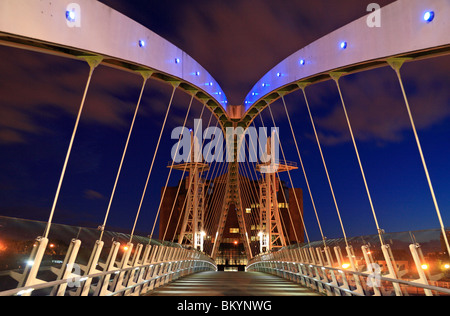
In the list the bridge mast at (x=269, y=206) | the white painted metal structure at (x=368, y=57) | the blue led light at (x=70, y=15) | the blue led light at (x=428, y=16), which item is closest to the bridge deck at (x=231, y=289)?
the white painted metal structure at (x=368, y=57)

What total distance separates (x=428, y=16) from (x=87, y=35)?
654cm

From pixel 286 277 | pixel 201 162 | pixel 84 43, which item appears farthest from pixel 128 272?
pixel 201 162

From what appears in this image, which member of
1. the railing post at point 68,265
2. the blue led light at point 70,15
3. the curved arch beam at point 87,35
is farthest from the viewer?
the blue led light at point 70,15

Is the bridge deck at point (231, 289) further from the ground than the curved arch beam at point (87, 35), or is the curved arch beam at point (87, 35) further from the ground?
the curved arch beam at point (87, 35)

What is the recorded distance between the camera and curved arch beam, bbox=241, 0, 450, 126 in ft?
24.5

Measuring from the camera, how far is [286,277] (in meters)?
15.6

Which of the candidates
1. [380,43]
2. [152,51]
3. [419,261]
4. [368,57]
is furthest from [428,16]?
[152,51]

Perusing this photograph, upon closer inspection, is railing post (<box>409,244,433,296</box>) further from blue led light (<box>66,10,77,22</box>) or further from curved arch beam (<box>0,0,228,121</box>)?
blue led light (<box>66,10,77,22</box>)

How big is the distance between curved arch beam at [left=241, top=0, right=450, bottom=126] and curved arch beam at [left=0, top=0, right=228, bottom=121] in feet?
14.1

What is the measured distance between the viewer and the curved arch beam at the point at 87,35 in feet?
22.5

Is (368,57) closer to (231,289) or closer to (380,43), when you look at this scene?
(380,43)

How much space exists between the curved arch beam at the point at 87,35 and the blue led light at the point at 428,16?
637cm

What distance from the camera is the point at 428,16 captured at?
7.55 m

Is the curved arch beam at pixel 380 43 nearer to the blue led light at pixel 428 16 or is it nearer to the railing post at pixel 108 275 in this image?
the blue led light at pixel 428 16
